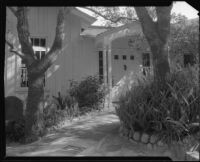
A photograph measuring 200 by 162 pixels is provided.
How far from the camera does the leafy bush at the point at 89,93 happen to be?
39.0 feet

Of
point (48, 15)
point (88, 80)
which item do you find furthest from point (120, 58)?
point (48, 15)

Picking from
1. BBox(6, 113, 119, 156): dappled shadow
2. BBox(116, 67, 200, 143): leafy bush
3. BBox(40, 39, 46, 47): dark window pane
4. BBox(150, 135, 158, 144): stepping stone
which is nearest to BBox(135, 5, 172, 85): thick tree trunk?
BBox(116, 67, 200, 143): leafy bush

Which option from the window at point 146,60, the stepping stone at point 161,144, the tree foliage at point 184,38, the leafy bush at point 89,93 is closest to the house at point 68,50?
the leafy bush at point 89,93

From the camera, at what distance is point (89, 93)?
1206cm

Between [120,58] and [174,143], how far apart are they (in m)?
9.07

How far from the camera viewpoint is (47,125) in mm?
9242

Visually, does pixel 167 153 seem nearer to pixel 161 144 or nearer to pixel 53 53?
pixel 161 144

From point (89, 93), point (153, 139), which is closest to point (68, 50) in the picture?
point (89, 93)

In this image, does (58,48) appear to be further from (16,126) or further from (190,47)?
(190,47)

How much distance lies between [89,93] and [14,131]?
13.0ft

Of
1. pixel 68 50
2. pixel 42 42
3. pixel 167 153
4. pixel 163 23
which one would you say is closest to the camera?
pixel 167 153

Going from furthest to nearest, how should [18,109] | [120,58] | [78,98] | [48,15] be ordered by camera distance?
[120,58], [48,15], [78,98], [18,109]

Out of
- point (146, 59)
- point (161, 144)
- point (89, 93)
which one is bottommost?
point (161, 144)

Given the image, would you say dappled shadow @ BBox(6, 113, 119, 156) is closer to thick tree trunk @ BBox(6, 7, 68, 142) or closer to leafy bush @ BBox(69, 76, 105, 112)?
thick tree trunk @ BBox(6, 7, 68, 142)
